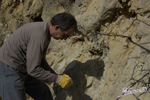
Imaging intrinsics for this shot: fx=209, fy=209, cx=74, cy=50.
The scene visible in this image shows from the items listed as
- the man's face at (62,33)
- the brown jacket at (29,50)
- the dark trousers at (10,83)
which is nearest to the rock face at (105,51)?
the man's face at (62,33)

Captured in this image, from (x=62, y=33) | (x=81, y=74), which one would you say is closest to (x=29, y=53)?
(x=62, y=33)

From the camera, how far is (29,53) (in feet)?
6.88

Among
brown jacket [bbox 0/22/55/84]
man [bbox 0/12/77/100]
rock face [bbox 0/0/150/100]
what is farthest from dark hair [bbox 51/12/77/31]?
rock face [bbox 0/0/150/100]

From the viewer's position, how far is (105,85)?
2.55 meters

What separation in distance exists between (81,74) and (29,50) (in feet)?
3.17

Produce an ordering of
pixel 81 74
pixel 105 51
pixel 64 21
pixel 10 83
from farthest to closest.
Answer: pixel 81 74 < pixel 105 51 < pixel 10 83 < pixel 64 21

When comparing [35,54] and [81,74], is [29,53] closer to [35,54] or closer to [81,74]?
[35,54]

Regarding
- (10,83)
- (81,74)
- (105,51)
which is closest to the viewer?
(10,83)

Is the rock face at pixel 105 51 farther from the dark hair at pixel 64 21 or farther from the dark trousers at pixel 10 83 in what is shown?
the dark trousers at pixel 10 83

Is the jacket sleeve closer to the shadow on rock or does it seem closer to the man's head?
the man's head

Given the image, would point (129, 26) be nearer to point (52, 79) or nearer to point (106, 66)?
point (106, 66)

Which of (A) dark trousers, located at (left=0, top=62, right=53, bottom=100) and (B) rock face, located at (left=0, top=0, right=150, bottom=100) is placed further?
(A) dark trousers, located at (left=0, top=62, right=53, bottom=100)

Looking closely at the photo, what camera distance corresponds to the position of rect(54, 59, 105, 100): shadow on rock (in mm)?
2709

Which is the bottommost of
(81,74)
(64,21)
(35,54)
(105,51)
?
(81,74)
